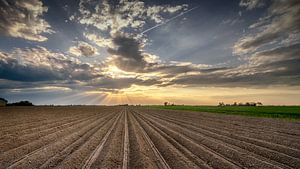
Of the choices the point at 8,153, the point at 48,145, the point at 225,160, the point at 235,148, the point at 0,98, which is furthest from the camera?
the point at 0,98

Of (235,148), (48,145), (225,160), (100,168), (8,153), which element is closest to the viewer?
(100,168)

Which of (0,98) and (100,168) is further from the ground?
(0,98)

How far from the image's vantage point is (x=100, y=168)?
285 inches

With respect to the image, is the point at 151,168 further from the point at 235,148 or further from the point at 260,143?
the point at 260,143

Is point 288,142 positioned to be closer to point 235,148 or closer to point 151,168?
point 235,148

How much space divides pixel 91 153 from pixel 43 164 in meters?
2.13

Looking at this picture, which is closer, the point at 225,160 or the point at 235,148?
the point at 225,160

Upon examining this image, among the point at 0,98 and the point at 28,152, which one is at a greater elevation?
the point at 0,98

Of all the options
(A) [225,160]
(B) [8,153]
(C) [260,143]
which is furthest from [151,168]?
(C) [260,143]

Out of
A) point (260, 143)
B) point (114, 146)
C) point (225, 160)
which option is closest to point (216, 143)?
point (260, 143)

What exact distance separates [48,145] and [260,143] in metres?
10.5

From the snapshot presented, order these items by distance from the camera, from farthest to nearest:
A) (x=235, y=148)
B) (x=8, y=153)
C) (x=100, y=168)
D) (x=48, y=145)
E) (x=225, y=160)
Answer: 1. (x=48, y=145)
2. (x=235, y=148)
3. (x=8, y=153)
4. (x=225, y=160)
5. (x=100, y=168)

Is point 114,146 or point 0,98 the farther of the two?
point 0,98

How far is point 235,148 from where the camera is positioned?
10406 mm
